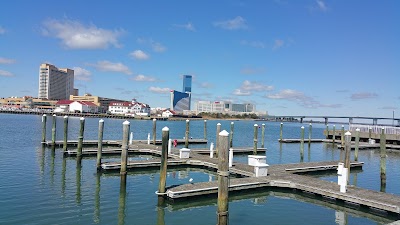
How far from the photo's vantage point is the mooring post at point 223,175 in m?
10.9

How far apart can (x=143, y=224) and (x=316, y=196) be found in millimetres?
9423

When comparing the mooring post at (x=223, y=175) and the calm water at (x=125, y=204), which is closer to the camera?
the mooring post at (x=223, y=175)

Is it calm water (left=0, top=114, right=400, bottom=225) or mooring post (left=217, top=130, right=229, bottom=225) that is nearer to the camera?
mooring post (left=217, top=130, right=229, bottom=225)

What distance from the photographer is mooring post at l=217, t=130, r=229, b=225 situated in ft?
35.9

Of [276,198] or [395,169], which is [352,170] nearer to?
[395,169]

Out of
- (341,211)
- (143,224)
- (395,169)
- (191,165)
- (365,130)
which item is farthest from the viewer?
(365,130)

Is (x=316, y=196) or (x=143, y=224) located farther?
(x=316, y=196)

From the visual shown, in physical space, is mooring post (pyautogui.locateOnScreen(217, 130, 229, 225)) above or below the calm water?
above

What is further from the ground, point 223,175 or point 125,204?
point 223,175

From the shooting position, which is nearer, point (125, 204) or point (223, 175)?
point (223, 175)

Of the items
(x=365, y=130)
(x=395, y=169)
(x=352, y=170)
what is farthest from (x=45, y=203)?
(x=365, y=130)

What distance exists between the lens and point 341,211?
627 inches

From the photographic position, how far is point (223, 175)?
11.1 meters

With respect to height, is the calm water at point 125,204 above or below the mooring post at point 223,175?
below
